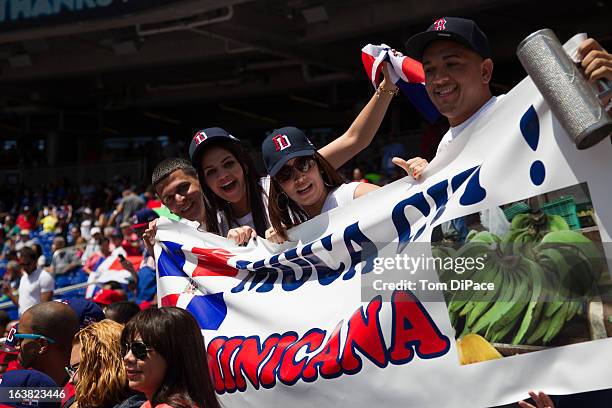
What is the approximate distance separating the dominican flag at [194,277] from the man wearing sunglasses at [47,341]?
48cm

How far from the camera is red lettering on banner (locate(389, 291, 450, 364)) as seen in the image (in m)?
2.98

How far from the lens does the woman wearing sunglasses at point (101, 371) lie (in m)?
2.98

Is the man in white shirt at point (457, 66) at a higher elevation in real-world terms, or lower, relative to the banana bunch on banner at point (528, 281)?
higher

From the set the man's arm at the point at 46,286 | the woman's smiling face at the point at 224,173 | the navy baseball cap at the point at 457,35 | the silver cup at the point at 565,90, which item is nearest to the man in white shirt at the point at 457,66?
the navy baseball cap at the point at 457,35

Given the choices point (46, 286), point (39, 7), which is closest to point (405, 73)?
point (46, 286)

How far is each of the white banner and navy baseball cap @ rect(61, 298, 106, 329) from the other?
0.47m

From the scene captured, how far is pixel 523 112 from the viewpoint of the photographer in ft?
9.73

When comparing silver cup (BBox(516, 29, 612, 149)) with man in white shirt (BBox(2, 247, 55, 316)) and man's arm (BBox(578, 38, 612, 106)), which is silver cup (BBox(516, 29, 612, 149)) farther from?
man in white shirt (BBox(2, 247, 55, 316))

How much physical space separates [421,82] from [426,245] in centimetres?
86

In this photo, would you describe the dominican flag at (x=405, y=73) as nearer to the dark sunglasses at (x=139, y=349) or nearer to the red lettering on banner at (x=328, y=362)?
the red lettering on banner at (x=328, y=362)

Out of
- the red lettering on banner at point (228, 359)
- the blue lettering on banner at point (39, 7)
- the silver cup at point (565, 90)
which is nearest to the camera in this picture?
the silver cup at point (565, 90)

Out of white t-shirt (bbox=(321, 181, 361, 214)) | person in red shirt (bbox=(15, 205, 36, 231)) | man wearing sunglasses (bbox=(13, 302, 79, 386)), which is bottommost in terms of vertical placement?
man wearing sunglasses (bbox=(13, 302, 79, 386))

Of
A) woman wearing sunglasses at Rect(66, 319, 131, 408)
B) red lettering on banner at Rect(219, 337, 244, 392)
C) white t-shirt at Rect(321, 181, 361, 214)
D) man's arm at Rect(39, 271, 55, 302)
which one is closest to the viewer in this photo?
woman wearing sunglasses at Rect(66, 319, 131, 408)

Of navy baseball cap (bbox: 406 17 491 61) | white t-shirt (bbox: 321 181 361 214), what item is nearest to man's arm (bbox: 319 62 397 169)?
white t-shirt (bbox: 321 181 361 214)
